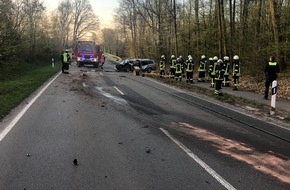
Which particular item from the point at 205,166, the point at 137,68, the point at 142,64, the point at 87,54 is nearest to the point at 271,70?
the point at 205,166

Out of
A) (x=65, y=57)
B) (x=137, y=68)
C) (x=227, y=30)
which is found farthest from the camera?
(x=227, y=30)

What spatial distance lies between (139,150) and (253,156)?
Answer: 209 cm

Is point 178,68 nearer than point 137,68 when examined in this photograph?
Yes

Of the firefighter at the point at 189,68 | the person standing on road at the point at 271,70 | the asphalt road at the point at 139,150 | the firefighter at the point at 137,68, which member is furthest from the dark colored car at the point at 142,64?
the asphalt road at the point at 139,150

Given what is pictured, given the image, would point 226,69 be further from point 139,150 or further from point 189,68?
point 139,150

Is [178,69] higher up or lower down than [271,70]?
lower down

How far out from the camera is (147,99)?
49.0ft

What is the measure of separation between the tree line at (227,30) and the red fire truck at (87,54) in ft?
29.3

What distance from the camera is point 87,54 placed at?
41.6 meters

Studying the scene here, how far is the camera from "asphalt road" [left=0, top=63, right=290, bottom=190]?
5.34 meters

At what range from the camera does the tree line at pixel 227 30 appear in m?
22.7

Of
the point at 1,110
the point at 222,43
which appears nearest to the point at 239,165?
the point at 1,110

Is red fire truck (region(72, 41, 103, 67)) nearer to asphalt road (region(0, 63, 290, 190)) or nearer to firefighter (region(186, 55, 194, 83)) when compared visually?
firefighter (region(186, 55, 194, 83))

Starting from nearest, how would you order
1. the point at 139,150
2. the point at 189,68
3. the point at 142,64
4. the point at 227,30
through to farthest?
the point at 139,150, the point at 189,68, the point at 227,30, the point at 142,64
